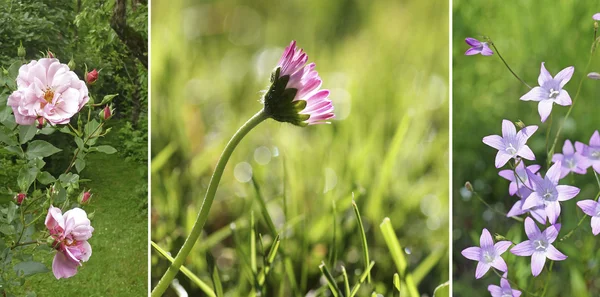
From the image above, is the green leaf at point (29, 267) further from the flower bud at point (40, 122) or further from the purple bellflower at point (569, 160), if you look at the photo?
the purple bellflower at point (569, 160)

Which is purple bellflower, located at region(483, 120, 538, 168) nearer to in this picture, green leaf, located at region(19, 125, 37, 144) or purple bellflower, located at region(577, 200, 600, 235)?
purple bellflower, located at region(577, 200, 600, 235)

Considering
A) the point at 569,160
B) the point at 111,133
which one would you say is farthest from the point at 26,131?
the point at 569,160

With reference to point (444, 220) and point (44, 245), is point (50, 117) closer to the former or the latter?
point (44, 245)

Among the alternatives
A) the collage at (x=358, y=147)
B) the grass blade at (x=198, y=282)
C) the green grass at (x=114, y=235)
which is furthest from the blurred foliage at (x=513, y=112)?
the green grass at (x=114, y=235)

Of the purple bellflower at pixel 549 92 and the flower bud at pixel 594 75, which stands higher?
the flower bud at pixel 594 75

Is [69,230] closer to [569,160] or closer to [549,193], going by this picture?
[549,193]

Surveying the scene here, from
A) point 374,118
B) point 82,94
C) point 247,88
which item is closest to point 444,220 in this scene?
point 374,118

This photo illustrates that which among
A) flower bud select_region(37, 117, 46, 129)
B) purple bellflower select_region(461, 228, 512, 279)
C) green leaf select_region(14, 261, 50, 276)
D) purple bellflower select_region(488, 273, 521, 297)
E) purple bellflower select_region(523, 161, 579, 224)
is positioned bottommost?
purple bellflower select_region(488, 273, 521, 297)

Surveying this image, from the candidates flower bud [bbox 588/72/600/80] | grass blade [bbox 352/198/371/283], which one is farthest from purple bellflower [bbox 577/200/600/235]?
grass blade [bbox 352/198/371/283]
